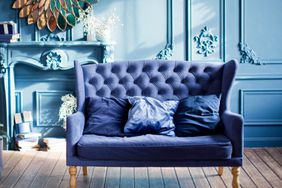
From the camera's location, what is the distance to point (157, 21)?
4.77 metres

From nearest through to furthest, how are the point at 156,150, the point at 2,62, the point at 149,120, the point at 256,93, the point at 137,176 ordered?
the point at 156,150, the point at 149,120, the point at 137,176, the point at 2,62, the point at 256,93

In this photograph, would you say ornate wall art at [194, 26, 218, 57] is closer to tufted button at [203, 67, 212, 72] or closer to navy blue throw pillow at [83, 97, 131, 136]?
tufted button at [203, 67, 212, 72]

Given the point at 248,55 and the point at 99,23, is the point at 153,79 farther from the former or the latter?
the point at 248,55

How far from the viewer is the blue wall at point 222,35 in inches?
187

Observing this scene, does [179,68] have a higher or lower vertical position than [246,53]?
lower

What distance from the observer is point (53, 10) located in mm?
4750

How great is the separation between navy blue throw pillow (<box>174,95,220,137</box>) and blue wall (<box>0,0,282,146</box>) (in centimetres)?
107

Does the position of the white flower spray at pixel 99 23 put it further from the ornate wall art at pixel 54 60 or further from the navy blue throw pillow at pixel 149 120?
the navy blue throw pillow at pixel 149 120

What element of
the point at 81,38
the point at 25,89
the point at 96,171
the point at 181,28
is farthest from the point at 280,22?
the point at 25,89

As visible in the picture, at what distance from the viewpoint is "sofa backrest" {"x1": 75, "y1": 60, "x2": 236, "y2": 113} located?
3.98 m

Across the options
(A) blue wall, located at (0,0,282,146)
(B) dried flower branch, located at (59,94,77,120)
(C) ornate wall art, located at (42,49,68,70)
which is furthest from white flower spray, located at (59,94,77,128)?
(A) blue wall, located at (0,0,282,146)

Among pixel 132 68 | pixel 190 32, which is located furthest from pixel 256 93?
pixel 132 68

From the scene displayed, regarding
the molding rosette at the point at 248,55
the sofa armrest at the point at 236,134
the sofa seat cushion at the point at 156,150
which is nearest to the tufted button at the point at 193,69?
the sofa armrest at the point at 236,134

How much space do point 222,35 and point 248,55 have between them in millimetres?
312
